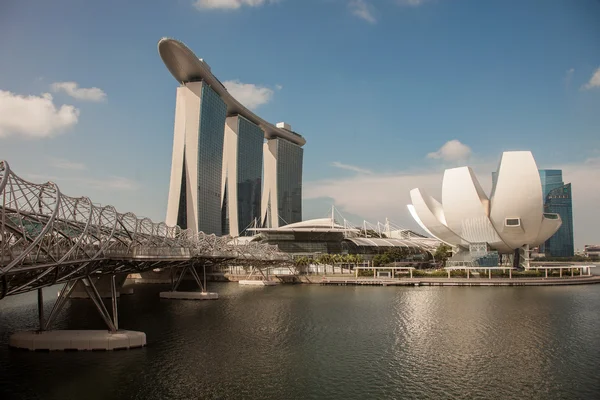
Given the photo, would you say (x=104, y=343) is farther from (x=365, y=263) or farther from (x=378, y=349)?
(x=365, y=263)

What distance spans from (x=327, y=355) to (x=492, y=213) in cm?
5140

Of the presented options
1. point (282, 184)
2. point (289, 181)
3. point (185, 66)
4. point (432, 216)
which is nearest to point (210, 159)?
point (185, 66)

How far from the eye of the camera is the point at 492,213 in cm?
6781

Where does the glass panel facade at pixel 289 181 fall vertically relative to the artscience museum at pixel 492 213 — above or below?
above

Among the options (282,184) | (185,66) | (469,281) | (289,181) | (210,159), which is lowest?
(469,281)

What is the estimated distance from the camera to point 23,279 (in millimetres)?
19172

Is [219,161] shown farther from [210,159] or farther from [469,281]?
[469,281]

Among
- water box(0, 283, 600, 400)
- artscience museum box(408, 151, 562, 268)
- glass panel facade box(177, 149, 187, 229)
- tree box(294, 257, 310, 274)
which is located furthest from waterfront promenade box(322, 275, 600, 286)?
glass panel facade box(177, 149, 187, 229)

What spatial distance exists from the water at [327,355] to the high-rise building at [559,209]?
495 feet

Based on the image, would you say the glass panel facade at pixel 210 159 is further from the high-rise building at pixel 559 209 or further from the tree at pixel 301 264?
the high-rise building at pixel 559 209

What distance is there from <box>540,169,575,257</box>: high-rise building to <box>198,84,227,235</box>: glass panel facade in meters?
119

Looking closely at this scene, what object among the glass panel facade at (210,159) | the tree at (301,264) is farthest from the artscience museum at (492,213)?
the glass panel facade at (210,159)

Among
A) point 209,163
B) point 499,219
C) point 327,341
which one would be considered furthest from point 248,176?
point 327,341

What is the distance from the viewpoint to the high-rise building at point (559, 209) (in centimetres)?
17438
